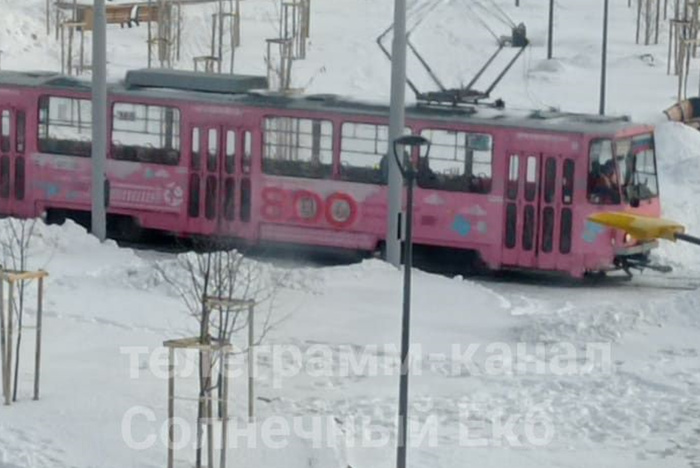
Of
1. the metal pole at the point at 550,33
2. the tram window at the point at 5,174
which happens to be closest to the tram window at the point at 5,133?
the tram window at the point at 5,174

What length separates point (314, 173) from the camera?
31500mm

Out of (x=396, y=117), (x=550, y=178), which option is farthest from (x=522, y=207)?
(x=396, y=117)

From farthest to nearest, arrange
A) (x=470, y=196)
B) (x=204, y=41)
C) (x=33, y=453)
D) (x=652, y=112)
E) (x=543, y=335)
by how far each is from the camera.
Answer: (x=204, y=41), (x=652, y=112), (x=470, y=196), (x=543, y=335), (x=33, y=453)

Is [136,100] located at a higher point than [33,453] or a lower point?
higher

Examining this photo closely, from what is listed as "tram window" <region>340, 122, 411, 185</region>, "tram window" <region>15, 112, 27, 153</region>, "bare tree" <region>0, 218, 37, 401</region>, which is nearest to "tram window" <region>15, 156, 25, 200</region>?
"tram window" <region>15, 112, 27, 153</region>

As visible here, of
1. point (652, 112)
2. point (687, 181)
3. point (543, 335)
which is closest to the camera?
point (543, 335)

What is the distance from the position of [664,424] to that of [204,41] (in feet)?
116

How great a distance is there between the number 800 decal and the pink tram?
0.07ft

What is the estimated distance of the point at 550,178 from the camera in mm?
29984

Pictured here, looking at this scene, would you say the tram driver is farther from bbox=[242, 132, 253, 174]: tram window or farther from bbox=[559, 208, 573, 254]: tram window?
bbox=[242, 132, 253, 174]: tram window

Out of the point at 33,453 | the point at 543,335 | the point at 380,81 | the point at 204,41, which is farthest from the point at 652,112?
the point at 33,453

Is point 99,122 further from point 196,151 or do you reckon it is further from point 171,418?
point 171,418

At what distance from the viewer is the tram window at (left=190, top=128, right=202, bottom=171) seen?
105 ft

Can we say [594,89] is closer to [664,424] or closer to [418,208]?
[418,208]
